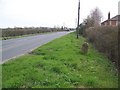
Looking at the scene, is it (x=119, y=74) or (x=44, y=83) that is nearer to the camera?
(x=44, y=83)

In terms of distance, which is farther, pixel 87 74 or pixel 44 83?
pixel 87 74

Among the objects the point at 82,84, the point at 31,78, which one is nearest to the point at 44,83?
the point at 31,78

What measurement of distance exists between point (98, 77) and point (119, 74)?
1251 mm

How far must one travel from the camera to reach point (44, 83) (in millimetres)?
8172

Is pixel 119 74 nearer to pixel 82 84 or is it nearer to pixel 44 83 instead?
pixel 82 84

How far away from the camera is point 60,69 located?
34.2ft

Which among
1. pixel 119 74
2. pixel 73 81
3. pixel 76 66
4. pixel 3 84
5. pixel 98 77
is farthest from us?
pixel 76 66

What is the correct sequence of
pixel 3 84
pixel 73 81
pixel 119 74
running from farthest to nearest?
1. pixel 119 74
2. pixel 73 81
3. pixel 3 84

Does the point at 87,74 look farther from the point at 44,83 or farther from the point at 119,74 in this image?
the point at 44,83

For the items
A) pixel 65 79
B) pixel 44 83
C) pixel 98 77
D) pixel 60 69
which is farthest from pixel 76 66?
pixel 44 83

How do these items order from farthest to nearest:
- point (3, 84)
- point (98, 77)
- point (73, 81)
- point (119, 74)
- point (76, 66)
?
point (76, 66) < point (119, 74) < point (98, 77) < point (73, 81) < point (3, 84)

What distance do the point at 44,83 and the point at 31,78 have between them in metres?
0.67

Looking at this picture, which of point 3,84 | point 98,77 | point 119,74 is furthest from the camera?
point 119,74

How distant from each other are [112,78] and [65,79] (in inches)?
75.7
